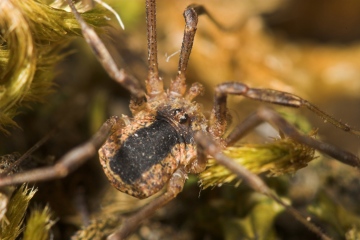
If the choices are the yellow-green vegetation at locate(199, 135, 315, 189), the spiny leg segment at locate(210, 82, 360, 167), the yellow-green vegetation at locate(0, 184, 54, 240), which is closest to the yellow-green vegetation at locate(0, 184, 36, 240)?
the yellow-green vegetation at locate(0, 184, 54, 240)

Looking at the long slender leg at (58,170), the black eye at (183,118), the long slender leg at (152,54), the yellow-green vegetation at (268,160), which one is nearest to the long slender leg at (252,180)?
the yellow-green vegetation at (268,160)

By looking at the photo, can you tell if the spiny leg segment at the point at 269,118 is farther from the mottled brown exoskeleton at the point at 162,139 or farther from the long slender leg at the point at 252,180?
the long slender leg at the point at 252,180

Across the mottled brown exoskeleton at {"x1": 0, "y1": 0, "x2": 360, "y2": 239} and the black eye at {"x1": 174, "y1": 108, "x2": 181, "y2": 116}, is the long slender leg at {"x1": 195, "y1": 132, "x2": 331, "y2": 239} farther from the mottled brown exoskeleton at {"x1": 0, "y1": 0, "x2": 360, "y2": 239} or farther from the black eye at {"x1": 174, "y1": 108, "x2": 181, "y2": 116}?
the black eye at {"x1": 174, "y1": 108, "x2": 181, "y2": 116}

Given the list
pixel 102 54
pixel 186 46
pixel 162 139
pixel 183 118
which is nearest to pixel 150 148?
pixel 162 139

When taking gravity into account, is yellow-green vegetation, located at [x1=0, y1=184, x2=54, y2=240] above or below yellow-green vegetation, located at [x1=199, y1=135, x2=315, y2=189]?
above

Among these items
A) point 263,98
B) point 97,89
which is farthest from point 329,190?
point 97,89
